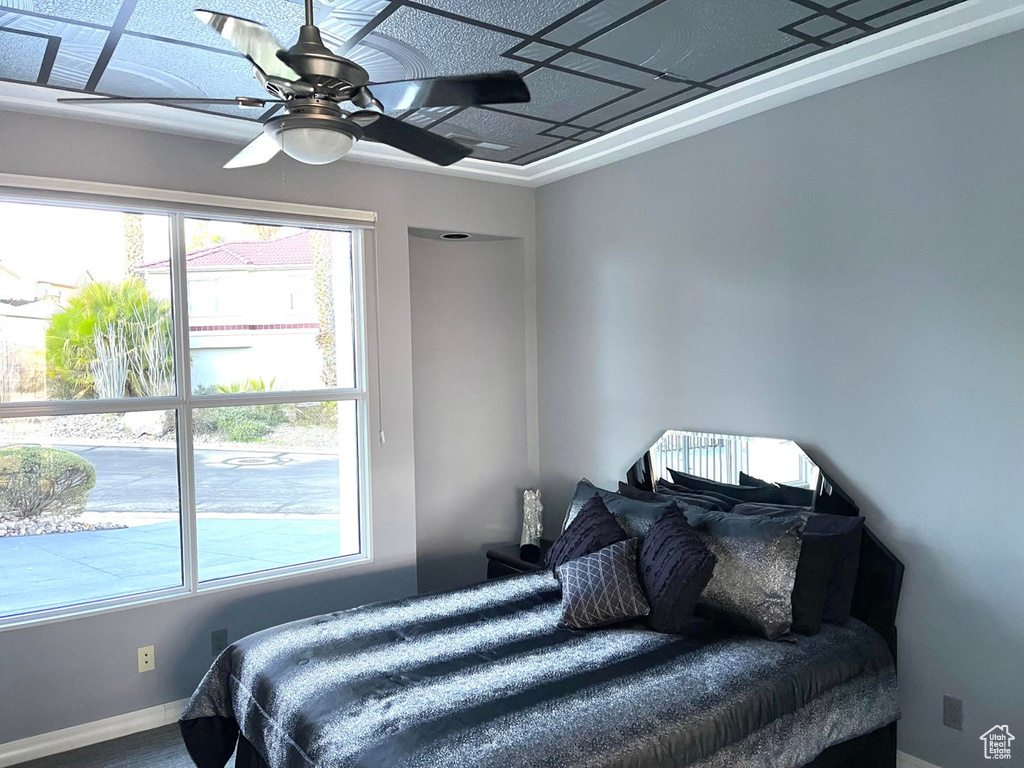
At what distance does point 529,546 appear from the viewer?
13.5 ft

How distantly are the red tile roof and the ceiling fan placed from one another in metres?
1.63

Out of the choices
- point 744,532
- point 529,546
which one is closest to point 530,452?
point 529,546

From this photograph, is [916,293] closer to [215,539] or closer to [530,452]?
[530,452]

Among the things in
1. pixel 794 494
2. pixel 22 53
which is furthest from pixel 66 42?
pixel 794 494

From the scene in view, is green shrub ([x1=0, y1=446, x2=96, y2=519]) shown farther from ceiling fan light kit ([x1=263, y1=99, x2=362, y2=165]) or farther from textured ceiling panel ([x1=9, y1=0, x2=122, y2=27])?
ceiling fan light kit ([x1=263, y1=99, x2=362, y2=165])

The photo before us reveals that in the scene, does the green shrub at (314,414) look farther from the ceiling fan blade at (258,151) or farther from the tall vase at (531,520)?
the ceiling fan blade at (258,151)

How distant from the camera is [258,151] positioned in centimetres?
212

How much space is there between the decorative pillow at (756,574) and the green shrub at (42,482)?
260 centimetres

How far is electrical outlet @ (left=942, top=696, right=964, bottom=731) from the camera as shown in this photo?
2.61 meters

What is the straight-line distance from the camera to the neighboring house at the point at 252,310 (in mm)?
3381

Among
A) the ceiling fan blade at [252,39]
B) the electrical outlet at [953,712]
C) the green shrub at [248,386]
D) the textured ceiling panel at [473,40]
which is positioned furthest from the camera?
the green shrub at [248,386]

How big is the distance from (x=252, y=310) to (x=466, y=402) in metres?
1.37

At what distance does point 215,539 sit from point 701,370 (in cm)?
243

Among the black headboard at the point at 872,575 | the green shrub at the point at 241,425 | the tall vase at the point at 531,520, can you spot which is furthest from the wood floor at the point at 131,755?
the black headboard at the point at 872,575
